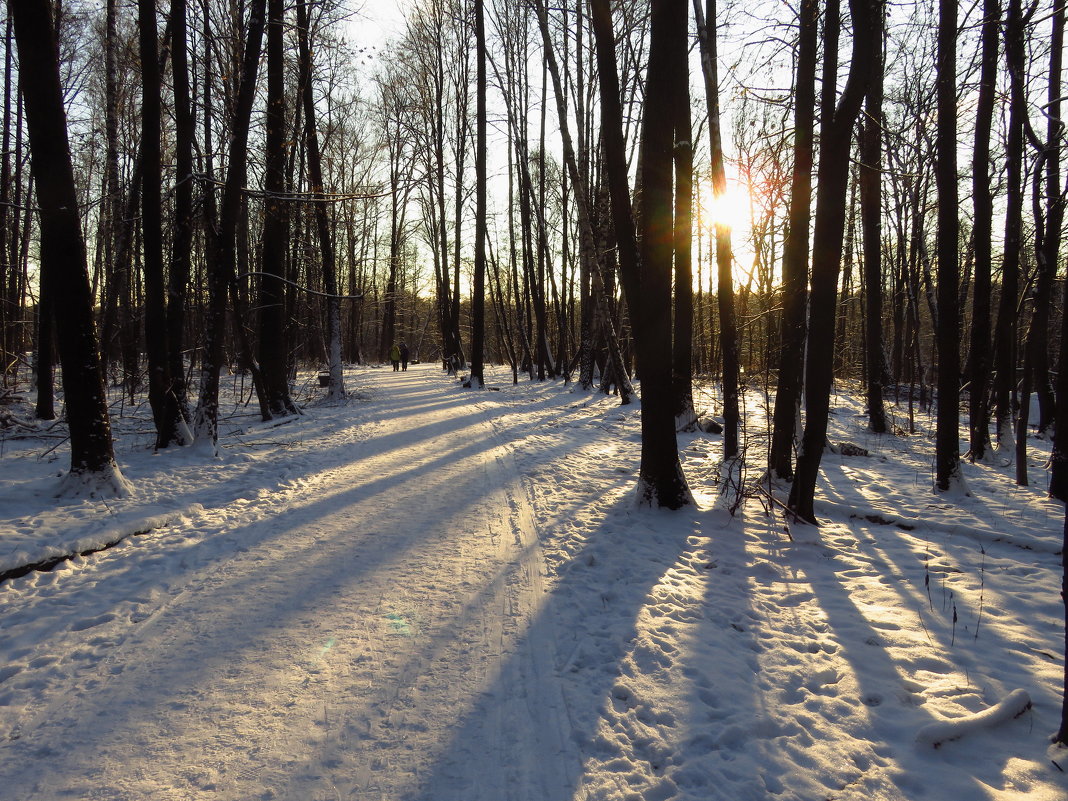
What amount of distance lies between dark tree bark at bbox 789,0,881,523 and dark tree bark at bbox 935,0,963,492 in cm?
278

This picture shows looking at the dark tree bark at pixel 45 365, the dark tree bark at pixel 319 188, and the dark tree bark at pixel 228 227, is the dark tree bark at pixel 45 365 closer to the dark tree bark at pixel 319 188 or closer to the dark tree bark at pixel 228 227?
the dark tree bark at pixel 228 227

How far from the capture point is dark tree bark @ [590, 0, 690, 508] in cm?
600

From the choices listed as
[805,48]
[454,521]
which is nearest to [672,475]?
[454,521]

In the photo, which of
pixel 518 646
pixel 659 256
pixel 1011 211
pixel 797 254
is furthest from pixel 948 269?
pixel 518 646

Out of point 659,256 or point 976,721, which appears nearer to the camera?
point 976,721

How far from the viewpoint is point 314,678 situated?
308cm

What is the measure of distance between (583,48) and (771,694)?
1974 cm

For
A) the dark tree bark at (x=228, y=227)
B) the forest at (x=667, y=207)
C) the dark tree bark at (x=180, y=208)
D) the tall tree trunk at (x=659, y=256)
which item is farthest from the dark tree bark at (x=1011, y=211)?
the dark tree bark at (x=180, y=208)

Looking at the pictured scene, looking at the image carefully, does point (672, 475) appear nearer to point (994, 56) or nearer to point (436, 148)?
point (994, 56)

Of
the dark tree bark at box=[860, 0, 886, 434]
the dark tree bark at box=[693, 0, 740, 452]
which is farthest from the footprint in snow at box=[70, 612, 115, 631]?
the dark tree bark at box=[860, 0, 886, 434]

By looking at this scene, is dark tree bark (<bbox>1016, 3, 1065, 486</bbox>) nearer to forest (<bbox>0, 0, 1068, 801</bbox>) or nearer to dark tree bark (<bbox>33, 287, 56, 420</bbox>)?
forest (<bbox>0, 0, 1068, 801</bbox>)

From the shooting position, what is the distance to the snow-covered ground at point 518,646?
98.5 inches

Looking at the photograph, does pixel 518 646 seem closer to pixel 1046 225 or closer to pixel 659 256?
pixel 659 256

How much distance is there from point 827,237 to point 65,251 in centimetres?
804
